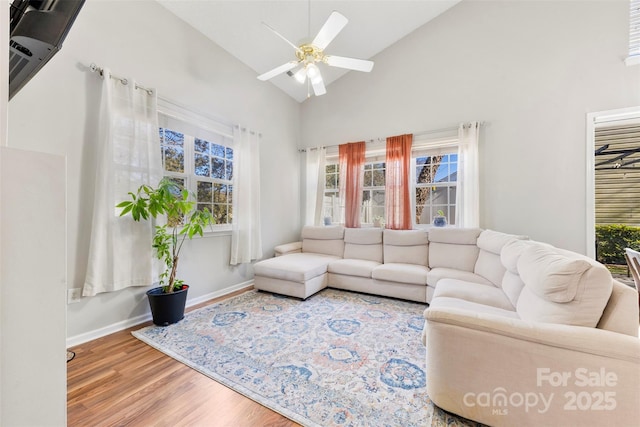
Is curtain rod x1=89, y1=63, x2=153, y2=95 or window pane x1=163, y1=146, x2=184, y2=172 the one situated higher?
curtain rod x1=89, y1=63, x2=153, y2=95

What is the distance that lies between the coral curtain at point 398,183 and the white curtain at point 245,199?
6.65ft

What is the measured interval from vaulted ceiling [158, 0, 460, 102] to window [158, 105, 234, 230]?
1.06 m

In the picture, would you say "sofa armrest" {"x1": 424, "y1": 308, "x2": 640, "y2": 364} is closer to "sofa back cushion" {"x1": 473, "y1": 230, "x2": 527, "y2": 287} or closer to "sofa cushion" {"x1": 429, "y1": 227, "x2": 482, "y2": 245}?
"sofa back cushion" {"x1": 473, "y1": 230, "x2": 527, "y2": 287}

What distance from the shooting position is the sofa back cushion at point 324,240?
4.11 metres

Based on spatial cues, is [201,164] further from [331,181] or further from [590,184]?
[590,184]

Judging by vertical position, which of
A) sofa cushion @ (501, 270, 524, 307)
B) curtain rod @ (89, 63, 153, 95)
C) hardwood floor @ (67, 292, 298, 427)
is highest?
curtain rod @ (89, 63, 153, 95)

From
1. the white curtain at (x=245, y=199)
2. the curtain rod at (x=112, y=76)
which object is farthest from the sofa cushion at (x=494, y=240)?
the curtain rod at (x=112, y=76)

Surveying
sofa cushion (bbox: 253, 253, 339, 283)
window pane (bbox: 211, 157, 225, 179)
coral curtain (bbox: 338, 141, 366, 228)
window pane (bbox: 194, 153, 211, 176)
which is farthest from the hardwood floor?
coral curtain (bbox: 338, 141, 366, 228)

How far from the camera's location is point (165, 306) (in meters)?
2.37

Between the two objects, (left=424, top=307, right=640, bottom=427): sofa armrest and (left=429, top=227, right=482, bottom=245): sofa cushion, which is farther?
(left=429, top=227, right=482, bottom=245): sofa cushion

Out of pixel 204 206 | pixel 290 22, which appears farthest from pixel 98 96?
pixel 290 22

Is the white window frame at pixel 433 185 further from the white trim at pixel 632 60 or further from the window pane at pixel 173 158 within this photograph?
the window pane at pixel 173 158

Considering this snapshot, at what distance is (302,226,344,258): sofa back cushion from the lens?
4109mm

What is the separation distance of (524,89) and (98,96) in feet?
15.4
